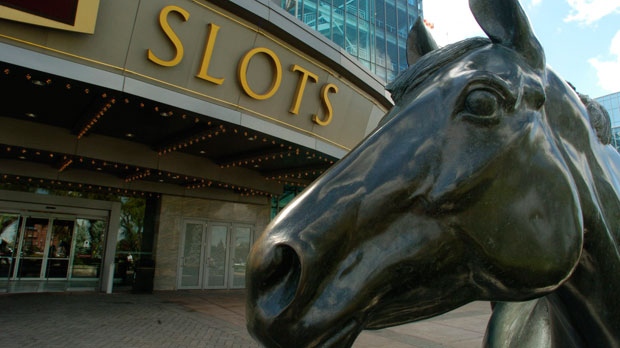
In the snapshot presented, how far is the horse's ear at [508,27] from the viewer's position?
1.05 metres

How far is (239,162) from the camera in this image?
42.3 ft

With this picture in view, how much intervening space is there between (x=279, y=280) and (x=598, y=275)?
96 centimetres

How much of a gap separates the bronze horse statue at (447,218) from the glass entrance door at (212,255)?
15.2 metres

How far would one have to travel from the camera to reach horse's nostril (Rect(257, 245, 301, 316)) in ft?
2.54

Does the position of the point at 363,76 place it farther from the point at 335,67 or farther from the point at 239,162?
the point at 239,162

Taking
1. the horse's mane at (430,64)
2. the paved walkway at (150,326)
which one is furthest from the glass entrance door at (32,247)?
the horse's mane at (430,64)

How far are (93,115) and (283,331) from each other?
9.68m

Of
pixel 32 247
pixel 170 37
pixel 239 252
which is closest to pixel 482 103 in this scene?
pixel 170 37

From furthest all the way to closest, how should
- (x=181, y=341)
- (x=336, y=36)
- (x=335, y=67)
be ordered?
(x=336, y=36) < (x=335, y=67) < (x=181, y=341)

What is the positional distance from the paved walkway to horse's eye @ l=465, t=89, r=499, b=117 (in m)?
6.61

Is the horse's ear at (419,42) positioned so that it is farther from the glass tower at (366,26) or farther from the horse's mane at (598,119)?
the glass tower at (366,26)

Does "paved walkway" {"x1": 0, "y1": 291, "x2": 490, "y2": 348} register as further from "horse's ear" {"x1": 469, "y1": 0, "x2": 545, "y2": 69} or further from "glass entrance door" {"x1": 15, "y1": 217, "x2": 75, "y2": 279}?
"horse's ear" {"x1": 469, "y1": 0, "x2": 545, "y2": 69}

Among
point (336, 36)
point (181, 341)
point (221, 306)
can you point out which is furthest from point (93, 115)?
point (336, 36)

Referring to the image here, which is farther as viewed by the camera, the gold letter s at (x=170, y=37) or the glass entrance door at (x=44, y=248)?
the glass entrance door at (x=44, y=248)
